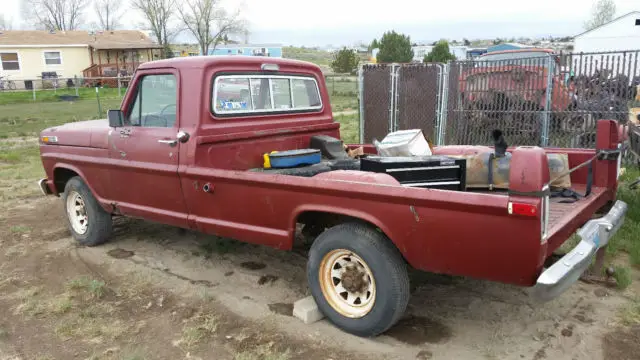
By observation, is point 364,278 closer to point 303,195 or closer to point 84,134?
point 303,195

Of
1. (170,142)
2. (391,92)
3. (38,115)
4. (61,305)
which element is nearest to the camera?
(61,305)

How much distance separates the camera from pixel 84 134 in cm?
525

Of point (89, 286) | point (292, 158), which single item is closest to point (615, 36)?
point (292, 158)

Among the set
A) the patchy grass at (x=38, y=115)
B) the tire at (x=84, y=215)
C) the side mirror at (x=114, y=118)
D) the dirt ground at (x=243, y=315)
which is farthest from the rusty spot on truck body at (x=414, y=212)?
the patchy grass at (x=38, y=115)

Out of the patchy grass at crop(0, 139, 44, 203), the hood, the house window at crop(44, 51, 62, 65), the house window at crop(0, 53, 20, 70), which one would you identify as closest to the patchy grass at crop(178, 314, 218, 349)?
the hood

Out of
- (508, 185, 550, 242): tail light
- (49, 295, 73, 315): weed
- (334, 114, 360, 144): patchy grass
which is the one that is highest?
(508, 185, 550, 242): tail light

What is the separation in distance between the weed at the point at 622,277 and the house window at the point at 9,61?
137 ft

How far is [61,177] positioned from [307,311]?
3.63 m

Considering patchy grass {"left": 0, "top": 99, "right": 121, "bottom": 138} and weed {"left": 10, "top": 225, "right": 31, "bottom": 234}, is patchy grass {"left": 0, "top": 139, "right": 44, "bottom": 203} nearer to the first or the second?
weed {"left": 10, "top": 225, "right": 31, "bottom": 234}

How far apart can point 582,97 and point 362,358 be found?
21.8 feet

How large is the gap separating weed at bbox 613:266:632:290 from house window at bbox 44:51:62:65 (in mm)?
42113

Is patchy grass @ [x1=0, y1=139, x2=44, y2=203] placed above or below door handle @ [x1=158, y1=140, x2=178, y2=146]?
below

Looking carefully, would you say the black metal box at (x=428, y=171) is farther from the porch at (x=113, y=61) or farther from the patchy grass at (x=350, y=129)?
the porch at (x=113, y=61)

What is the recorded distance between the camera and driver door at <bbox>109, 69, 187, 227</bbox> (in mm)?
4410
